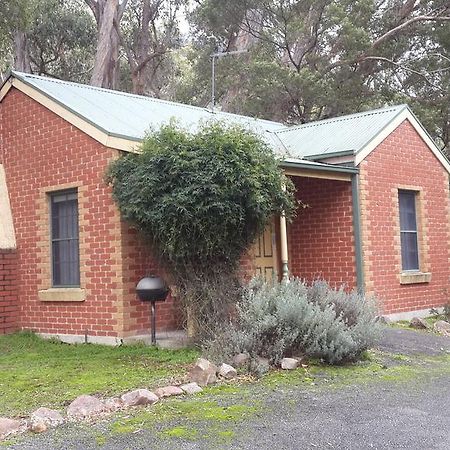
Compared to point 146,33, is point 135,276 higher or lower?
lower

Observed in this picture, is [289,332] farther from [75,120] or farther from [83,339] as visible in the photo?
[75,120]

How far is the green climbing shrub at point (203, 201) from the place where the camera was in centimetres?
823

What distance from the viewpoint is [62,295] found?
33.4 feet

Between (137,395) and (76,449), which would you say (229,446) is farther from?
(137,395)

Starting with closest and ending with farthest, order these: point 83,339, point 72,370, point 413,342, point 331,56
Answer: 1. point 72,370
2. point 413,342
3. point 83,339
4. point 331,56

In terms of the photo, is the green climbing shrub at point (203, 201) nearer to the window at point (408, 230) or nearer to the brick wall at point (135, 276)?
the brick wall at point (135, 276)

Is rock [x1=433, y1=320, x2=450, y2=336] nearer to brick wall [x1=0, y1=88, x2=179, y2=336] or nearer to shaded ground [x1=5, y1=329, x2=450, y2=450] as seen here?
shaded ground [x1=5, y1=329, x2=450, y2=450]

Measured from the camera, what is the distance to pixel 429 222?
45.0 ft

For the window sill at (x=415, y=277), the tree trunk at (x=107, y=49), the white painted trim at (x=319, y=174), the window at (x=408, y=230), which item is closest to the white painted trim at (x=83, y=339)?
the white painted trim at (x=319, y=174)

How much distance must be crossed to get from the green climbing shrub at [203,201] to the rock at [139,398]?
2587 millimetres

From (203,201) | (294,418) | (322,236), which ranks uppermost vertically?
(203,201)

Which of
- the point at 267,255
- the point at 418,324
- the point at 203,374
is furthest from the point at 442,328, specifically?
the point at 203,374

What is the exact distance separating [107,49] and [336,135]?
12493 mm

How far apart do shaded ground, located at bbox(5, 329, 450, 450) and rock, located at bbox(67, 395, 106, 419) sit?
0.89ft
